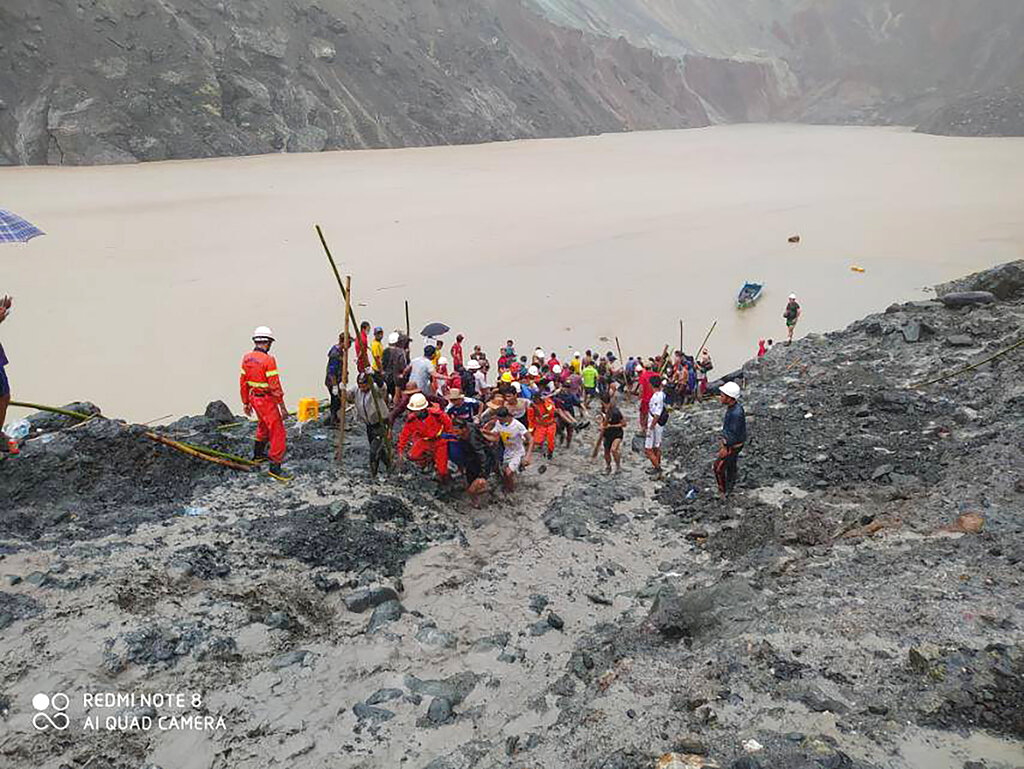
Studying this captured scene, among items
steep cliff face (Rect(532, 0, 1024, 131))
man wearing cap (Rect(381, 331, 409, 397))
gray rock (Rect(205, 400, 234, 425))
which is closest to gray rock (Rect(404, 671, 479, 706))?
man wearing cap (Rect(381, 331, 409, 397))

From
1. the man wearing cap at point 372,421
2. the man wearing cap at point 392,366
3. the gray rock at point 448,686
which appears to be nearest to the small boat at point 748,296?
the man wearing cap at point 392,366

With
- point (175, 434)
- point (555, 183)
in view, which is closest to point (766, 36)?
point (555, 183)

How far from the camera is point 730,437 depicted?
735cm

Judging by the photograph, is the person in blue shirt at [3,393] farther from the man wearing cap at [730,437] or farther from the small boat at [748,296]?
the small boat at [748,296]

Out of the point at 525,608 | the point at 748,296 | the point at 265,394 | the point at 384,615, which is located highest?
the point at 748,296

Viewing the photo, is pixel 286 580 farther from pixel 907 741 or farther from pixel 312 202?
pixel 312 202

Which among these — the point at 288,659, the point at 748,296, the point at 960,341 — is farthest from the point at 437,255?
the point at 288,659

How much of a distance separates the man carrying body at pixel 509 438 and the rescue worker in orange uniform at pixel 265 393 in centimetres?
210

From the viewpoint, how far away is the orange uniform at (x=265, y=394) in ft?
21.7

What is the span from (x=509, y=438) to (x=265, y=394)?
8.30 ft

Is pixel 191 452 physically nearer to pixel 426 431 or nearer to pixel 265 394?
pixel 265 394

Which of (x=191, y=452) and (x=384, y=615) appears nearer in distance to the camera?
(x=384, y=615)

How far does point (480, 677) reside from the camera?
4.62 metres

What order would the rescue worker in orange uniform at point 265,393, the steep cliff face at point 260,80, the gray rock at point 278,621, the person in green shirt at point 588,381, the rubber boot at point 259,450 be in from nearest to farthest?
1. the gray rock at point 278,621
2. the rescue worker in orange uniform at point 265,393
3. the rubber boot at point 259,450
4. the person in green shirt at point 588,381
5. the steep cliff face at point 260,80
